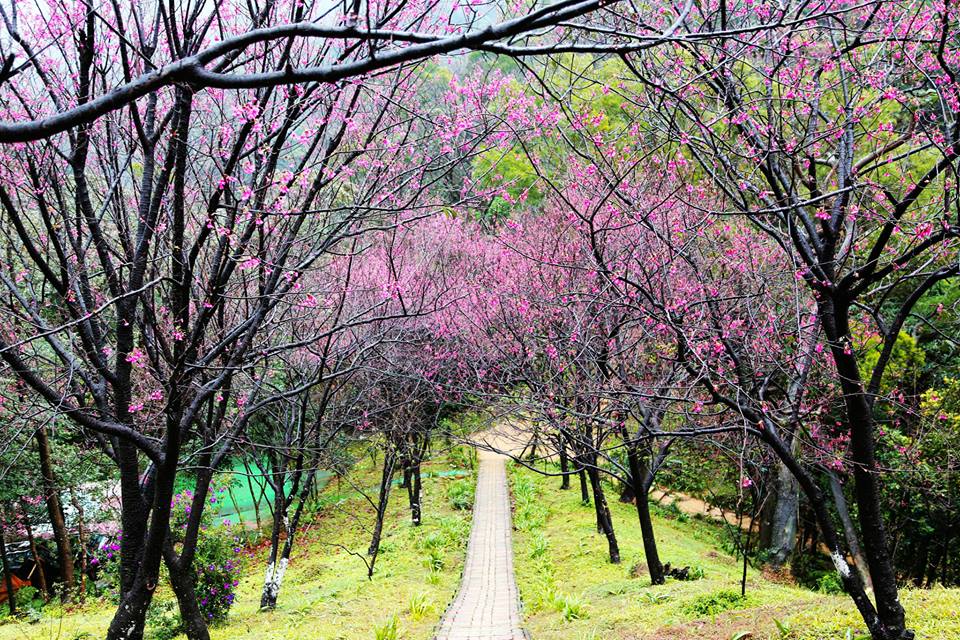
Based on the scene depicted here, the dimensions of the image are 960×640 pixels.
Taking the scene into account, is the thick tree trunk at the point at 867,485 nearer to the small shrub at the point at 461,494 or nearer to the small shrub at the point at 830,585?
the small shrub at the point at 830,585

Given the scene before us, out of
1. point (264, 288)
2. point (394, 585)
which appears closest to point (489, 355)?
point (394, 585)

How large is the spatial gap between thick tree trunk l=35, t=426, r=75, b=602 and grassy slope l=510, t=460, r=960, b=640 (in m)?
8.76

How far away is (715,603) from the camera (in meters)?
6.78

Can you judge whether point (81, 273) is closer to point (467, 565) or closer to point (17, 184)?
point (17, 184)

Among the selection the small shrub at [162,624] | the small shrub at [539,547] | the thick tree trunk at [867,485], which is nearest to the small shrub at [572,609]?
the small shrub at [539,547]

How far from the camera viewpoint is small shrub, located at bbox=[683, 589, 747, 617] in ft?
21.8

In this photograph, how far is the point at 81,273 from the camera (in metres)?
4.98

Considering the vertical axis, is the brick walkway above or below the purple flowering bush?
below

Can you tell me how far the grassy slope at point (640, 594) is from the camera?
5207 mm

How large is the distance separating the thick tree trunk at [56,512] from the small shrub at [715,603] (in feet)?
35.8

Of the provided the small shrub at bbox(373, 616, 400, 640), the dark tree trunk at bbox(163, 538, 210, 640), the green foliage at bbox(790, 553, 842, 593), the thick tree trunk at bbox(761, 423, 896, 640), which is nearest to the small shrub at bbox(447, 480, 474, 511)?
the green foliage at bbox(790, 553, 842, 593)

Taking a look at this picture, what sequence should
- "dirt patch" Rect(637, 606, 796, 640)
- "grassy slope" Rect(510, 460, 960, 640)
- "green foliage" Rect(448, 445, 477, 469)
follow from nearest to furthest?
"grassy slope" Rect(510, 460, 960, 640), "dirt patch" Rect(637, 606, 796, 640), "green foliage" Rect(448, 445, 477, 469)

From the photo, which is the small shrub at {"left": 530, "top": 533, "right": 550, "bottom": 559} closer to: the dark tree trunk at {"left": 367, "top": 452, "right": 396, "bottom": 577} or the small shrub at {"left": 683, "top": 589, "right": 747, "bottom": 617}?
the dark tree trunk at {"left": 367, "top": 452, "right": 396, "bottom": 577}

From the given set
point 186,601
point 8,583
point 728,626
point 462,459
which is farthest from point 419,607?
point 462,459
